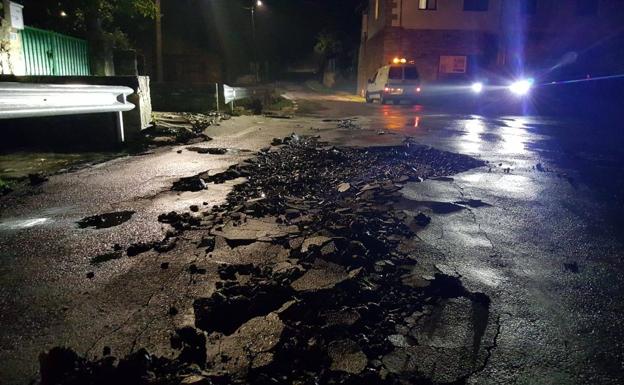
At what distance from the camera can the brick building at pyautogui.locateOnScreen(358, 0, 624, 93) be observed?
28.5m

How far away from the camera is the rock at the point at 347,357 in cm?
202

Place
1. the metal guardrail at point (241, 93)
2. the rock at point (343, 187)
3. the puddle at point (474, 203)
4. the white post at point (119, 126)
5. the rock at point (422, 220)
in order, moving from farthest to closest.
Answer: the metal guardrail at point (241, 93)
the white post at point (119, 126)
the rock at point (343, 187)
the puddle at point (474, 203)
the rock at point (422, 220)

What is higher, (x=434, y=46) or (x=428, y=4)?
(x=428, y=4)

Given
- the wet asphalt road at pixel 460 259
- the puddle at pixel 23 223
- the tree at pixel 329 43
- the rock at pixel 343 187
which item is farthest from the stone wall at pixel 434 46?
the puddle at pixel 23 223

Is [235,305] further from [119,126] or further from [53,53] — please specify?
[53,53]

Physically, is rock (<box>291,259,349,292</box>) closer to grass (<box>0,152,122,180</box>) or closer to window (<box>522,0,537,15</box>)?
grass (<box>0,152,122,180</box>)

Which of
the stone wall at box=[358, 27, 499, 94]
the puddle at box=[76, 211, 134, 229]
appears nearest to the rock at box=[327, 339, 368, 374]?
the puddle at box=[76, 211, 134, 229]

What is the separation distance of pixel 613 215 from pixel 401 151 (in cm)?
386

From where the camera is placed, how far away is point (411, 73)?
23.5 metres

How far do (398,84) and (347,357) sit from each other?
22.0m

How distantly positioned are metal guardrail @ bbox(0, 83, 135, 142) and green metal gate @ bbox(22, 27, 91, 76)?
4.00 m

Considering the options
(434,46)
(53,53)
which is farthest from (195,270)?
(434,46)

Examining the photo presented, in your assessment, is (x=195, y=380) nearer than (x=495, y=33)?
Yes

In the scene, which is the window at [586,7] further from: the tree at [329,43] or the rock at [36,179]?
the rock at [36,179]
